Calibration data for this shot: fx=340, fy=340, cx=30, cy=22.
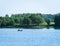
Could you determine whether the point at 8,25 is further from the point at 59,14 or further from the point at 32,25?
the point at 59,14

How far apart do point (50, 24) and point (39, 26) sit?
651 centimetres

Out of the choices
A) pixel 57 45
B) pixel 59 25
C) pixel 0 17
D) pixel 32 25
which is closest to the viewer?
pixel 57 45

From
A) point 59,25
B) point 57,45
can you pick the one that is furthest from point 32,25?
point 57,45

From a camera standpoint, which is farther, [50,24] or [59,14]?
[59,14]

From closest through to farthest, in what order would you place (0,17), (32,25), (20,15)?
(32,25)
(0,17)
(20,15)

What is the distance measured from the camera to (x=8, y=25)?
148 m

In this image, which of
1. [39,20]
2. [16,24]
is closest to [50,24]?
[39,20]

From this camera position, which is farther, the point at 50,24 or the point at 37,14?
the point at 37,14

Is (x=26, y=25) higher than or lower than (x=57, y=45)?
lower

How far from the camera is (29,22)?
5635 inches

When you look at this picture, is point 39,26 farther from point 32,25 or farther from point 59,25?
point 59,25

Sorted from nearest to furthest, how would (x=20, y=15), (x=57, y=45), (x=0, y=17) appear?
(x=57, y=45) → (x=0, y=17) → (x=20, y=15)

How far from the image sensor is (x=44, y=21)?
14800 centimetres

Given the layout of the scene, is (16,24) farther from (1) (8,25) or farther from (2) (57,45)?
(2) (57,45)
